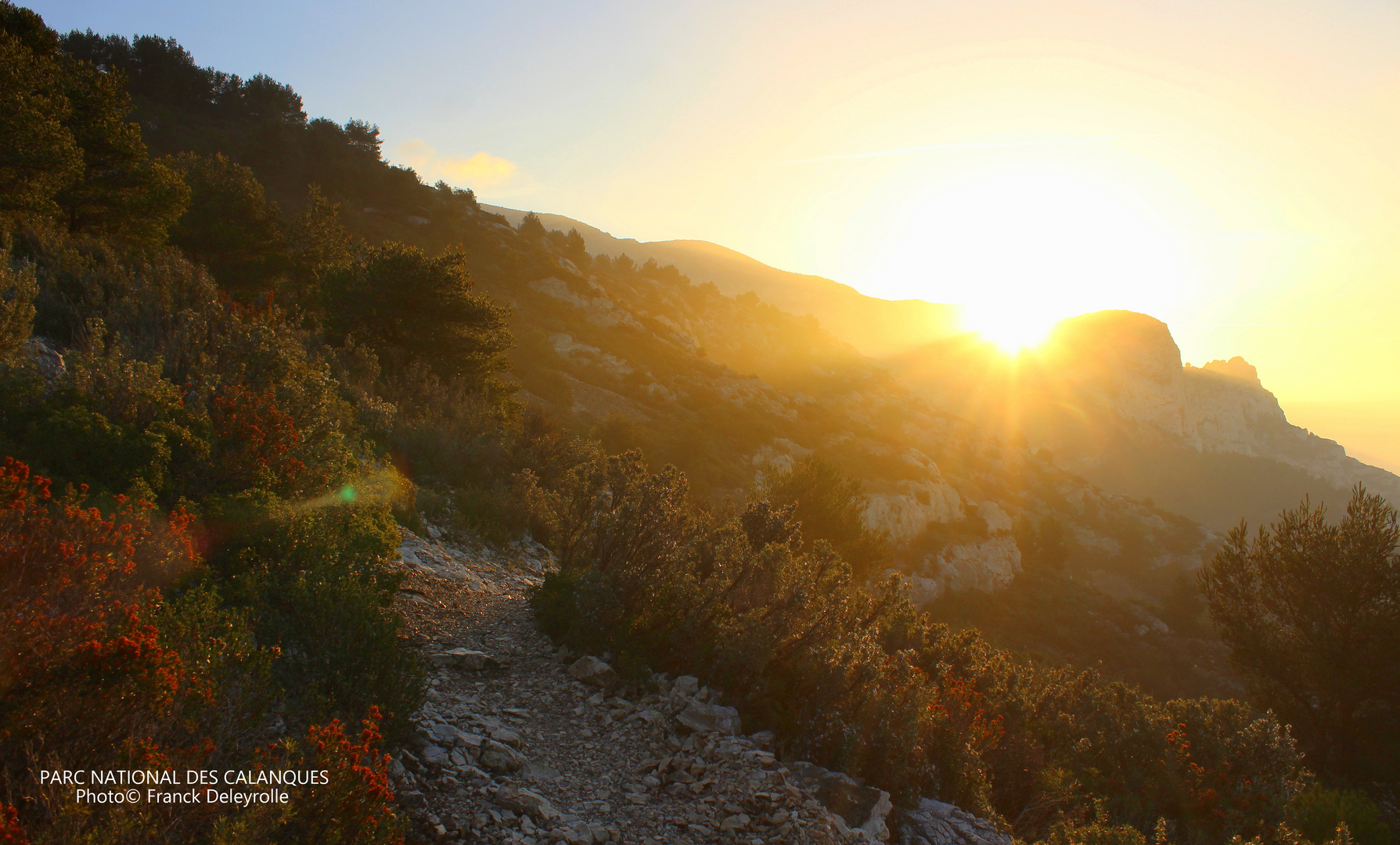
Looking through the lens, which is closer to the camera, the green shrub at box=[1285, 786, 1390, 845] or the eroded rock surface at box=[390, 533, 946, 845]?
the eroded rock surface at box=[390, 533, 946, 845]

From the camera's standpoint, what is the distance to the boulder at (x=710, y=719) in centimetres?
560

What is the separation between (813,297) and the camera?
15812 cm

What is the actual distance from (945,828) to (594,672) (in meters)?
3.47

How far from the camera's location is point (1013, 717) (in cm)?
811

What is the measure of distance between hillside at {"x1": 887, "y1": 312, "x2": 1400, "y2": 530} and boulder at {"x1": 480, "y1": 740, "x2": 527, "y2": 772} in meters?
84.0

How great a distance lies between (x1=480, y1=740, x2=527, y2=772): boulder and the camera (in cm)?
473

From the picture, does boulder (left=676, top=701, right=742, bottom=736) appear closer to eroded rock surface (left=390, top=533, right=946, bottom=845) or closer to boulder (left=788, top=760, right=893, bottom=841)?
eroded rock surface (left=390, top=533, right=946, bottom=845)

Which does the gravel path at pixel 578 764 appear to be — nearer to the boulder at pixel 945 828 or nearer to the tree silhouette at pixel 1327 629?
the boulder at pixel 945 828

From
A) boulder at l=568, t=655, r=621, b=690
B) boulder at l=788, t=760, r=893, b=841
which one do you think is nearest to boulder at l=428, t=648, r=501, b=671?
boulder at l=568, t=655, r=621, b=690

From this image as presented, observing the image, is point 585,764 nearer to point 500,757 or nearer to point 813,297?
point 500,757

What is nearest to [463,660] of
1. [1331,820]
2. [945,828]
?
[945,828]

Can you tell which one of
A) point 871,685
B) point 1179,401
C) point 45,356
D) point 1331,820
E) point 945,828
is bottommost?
point 1331,820

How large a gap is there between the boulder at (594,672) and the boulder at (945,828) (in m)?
2.95

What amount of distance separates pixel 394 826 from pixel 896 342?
137855 millimetres
